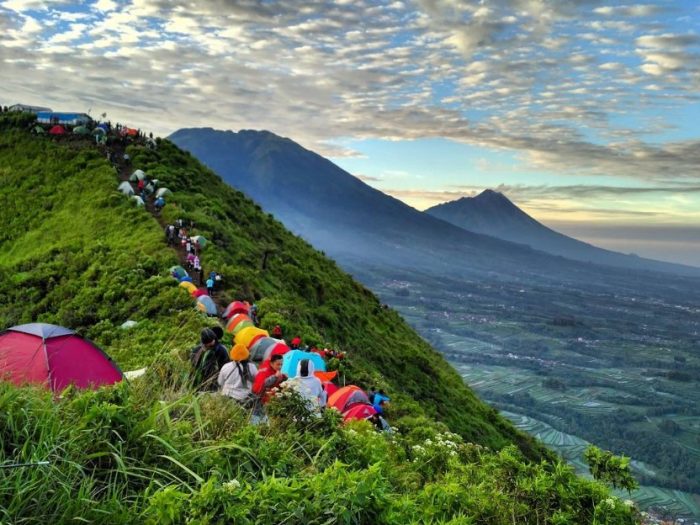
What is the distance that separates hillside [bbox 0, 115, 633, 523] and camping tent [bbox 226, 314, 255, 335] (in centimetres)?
154

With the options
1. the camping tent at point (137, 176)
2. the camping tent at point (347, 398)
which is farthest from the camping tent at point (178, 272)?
the camping tent at point (137, 176)

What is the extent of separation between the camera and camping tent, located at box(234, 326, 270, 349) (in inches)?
640

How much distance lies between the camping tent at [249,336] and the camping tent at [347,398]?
393 centimetres

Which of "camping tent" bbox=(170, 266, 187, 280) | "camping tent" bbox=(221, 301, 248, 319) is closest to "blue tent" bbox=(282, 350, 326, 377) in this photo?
"camping tent" bbox=(221, 301, 248, 319)

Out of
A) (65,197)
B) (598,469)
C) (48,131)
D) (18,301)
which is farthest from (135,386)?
(48,131)

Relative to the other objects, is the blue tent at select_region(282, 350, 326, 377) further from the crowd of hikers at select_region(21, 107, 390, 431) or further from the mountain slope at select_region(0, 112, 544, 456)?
the mountain slope at select_region(0, 112, 544, 456)

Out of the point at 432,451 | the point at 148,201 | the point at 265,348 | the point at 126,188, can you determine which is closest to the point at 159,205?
the point at 148,201

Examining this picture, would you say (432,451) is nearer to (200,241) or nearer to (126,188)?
(200,241)

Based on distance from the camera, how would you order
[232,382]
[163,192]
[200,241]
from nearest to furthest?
1. [232,382]
2. [200,241]
3. [163,192]

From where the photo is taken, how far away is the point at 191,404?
5.14 meters

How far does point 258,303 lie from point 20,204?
2166 centimetres

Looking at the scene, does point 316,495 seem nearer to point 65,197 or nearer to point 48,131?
point 65,197

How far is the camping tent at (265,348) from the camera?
15.8 metres

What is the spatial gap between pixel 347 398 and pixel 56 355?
6.98 meters
